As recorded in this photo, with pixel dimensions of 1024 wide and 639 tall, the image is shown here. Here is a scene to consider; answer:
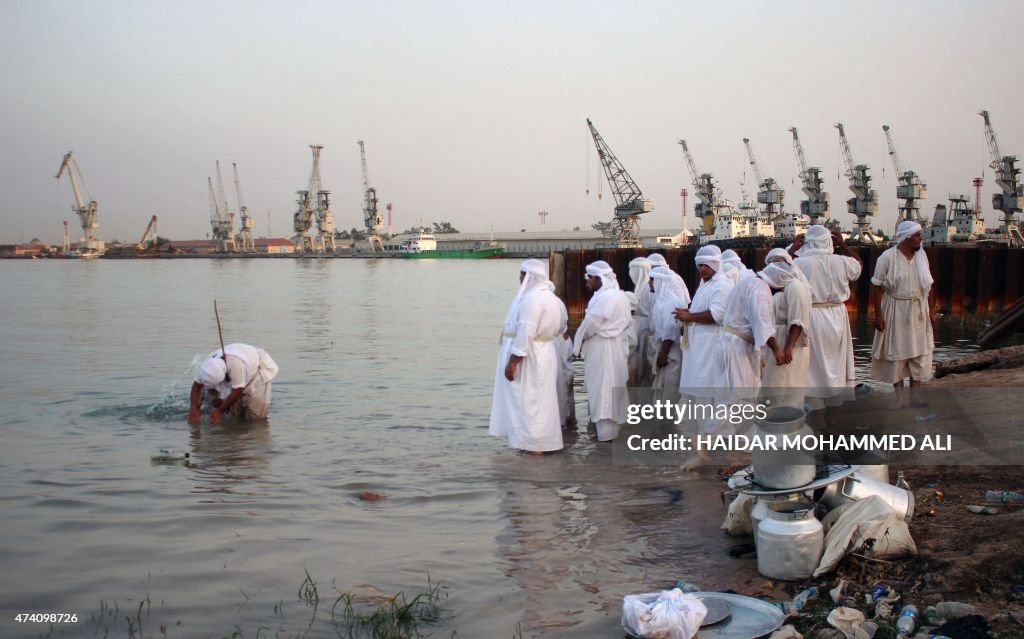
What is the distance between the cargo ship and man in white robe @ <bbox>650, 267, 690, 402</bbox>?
10427cm

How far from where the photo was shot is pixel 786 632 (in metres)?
3.53

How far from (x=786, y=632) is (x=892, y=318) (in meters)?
4.54

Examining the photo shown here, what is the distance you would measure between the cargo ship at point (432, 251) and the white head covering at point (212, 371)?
104m

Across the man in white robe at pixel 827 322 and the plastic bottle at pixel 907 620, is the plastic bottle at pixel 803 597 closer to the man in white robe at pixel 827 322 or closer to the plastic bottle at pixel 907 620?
the plastic bottle at pixel 907 620

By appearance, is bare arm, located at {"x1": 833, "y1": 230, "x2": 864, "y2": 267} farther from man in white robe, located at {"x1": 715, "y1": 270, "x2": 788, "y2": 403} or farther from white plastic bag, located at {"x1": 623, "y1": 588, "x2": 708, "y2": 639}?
white plastic bag, located at {"x1": 623, "y1": 588, "x2": 708, "y2": 639}

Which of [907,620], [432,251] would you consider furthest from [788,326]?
[432,251]

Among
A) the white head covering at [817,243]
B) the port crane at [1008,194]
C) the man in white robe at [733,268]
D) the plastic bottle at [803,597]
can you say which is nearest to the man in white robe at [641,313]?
the man in white robe at [733,268]

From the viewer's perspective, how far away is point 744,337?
→ 646 centimetres

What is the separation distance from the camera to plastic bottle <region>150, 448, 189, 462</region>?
7.56 meters

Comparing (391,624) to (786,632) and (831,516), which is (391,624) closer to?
(786,632)

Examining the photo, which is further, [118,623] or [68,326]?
[68,326]

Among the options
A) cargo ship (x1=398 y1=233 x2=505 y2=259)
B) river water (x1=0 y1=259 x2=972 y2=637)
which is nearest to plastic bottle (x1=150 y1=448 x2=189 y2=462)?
river water (x1=0 y1=259 x2=972 y2=637)

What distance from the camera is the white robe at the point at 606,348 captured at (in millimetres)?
7582

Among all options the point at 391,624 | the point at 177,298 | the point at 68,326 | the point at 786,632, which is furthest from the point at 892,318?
the point at 177,298
